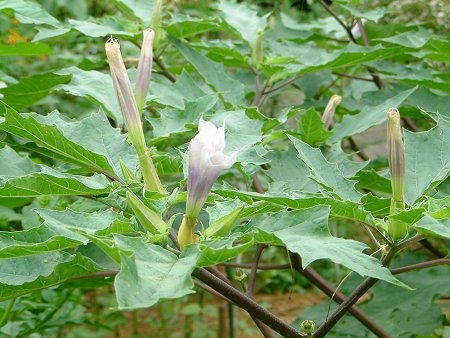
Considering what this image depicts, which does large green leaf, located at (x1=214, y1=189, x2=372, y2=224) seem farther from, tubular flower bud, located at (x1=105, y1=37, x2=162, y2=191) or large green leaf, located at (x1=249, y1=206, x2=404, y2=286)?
tubular flower bud, located at (x1=105, y1=37, x2=162, y2=191)

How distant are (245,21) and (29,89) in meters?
0.50

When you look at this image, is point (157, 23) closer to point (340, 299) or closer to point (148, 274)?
point (340, 299)

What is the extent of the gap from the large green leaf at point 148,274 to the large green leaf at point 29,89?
81 cm

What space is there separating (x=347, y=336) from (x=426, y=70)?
60 cm

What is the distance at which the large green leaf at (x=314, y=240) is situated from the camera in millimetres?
798

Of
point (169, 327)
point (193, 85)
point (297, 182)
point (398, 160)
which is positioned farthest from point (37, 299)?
point (169, 327)

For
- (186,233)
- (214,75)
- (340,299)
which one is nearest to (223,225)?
(186,233)

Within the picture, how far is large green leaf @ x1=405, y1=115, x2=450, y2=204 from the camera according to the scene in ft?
3.34

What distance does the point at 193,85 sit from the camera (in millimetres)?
1486

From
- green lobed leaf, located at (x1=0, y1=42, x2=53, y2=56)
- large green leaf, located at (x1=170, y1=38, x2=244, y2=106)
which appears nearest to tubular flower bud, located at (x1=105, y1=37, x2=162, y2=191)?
large green leaf, located at (x1=170, y1=38, x2=244, y2=106)

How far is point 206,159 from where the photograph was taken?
2.84ft

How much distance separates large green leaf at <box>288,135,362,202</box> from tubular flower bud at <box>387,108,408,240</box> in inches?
2.4

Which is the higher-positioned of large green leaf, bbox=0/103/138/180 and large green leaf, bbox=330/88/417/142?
large green leaf, bbox=0/103/138/180

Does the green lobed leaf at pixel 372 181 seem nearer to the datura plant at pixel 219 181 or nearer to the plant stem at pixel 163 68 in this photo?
the datura plant at pixel 219 181
